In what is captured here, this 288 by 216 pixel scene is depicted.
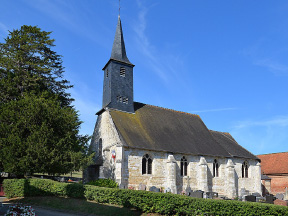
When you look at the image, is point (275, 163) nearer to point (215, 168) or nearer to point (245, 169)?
point (245, 169)

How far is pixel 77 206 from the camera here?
14.6 m

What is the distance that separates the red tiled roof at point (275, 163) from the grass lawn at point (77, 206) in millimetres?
29452

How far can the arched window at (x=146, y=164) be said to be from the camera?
919 inches

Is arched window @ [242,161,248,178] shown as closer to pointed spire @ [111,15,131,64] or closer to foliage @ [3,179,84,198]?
pointed spire @ [111,15,131,64]

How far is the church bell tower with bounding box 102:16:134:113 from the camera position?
26.0m

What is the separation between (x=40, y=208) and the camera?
1509cm

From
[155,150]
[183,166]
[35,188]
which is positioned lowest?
[35,188]

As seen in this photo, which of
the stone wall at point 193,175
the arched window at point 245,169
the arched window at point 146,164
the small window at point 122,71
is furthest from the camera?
the arched window at point 245,169

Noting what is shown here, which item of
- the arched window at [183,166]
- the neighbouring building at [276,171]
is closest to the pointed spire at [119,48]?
the arched window at [183,166]

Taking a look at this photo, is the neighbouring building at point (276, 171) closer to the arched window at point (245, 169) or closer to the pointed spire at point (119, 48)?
the arched window at point (245, 169)

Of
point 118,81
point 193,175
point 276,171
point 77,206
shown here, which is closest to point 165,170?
point 193,175

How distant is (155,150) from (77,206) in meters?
10.4

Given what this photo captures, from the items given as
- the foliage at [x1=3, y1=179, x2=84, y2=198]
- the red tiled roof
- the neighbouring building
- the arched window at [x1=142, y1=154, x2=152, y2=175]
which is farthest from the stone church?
the red tiled roof

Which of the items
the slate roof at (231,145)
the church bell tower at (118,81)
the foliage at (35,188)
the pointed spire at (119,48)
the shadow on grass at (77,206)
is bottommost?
the shadow on grass at (77,206)
